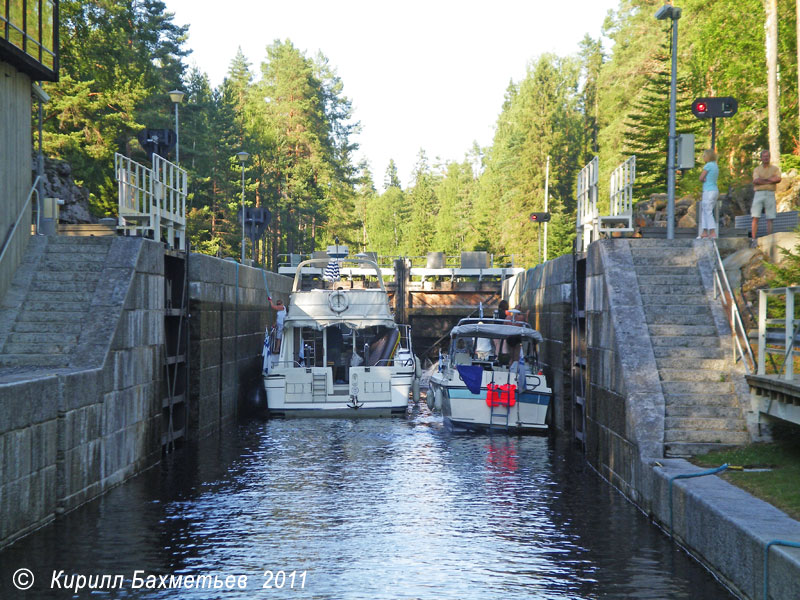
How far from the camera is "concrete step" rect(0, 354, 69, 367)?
13692 millimetres

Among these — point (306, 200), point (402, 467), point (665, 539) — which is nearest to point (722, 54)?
point (402, 467)

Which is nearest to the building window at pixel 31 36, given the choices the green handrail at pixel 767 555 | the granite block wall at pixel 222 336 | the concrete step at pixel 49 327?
the concrete step at pixel 49 327

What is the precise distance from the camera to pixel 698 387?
45.0 feet

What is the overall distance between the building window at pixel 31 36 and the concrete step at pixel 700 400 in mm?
11974

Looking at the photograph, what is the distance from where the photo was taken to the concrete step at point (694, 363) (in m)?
14.1

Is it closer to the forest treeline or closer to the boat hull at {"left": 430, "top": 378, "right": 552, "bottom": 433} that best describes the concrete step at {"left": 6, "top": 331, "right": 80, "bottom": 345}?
the boat hull at {"left": 430, "top": 378, "right": 552, "bottom": 433}

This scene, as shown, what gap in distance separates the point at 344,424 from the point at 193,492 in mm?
8698

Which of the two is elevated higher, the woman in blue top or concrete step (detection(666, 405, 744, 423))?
the woman in blue top

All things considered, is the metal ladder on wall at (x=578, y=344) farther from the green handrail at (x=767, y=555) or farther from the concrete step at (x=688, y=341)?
the green handrail at (x=767, y=555)

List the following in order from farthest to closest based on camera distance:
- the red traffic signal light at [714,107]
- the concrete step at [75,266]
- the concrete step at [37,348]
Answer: the red traffic signal light at [714,107], the concrete step at [75,266], the concrete step at [37,348]

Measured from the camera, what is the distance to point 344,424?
76.1 feet

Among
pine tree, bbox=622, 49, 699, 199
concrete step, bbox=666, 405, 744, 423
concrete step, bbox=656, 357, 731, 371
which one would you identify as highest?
pine tree, bbox=622, 49, 699, 199

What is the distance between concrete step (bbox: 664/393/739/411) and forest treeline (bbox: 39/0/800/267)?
19662 millimetres

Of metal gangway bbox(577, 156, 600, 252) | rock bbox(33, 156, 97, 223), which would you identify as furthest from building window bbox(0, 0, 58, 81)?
A: rock bbox(33, 156, 97, 223)
